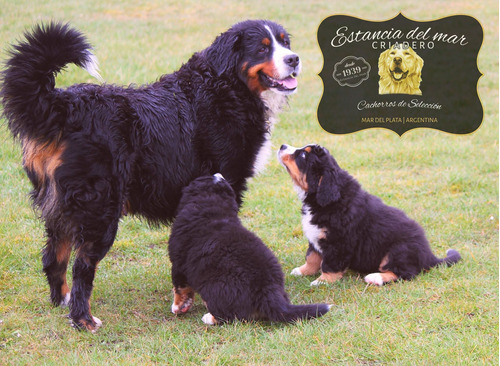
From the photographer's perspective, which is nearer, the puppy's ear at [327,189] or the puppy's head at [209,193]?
the puppy's head at [209,193]

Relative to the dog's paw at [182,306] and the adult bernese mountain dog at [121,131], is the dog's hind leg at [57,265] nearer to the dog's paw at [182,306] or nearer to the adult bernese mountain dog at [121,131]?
the adult bernese mountain dog at [121,131]

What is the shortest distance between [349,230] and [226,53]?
1744mm

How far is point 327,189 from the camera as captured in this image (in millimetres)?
4867

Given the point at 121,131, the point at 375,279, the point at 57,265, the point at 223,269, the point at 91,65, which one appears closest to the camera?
the point at 223,269

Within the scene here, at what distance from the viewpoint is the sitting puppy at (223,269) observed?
3.95m

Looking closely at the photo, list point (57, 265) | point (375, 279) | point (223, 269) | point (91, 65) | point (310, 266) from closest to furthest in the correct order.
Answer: point (223, 269), point (91, 65), point (57, 265), point (375, 279), point (310, 266)

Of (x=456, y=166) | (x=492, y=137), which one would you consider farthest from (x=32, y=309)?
(x=492, y=137)

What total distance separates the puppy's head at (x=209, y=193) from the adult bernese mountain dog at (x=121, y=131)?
0.62ft

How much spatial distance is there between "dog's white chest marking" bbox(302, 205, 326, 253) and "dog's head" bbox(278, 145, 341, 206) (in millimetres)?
145

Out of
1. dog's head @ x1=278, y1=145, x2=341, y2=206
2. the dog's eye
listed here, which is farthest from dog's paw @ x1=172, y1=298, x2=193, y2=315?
the dog's eye

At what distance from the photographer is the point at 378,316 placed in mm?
4297

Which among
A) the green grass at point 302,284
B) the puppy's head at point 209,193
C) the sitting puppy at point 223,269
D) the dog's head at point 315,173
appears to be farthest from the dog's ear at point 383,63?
the sitting puppy at point 223,269

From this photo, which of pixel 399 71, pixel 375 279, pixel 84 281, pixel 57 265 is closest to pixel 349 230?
pixel 375 279

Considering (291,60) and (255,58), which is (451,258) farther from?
(255,58)
